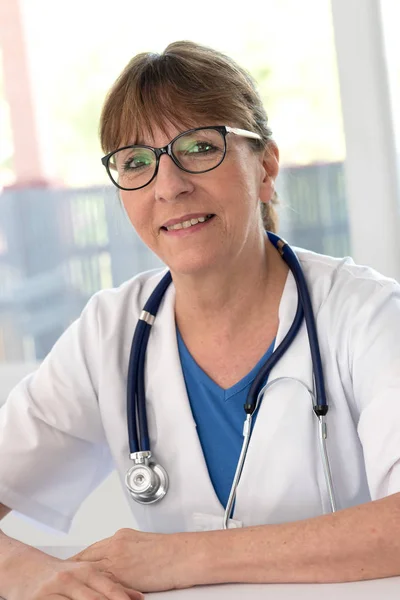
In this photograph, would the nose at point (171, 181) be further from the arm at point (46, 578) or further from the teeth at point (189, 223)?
the arm at point (46, 578)

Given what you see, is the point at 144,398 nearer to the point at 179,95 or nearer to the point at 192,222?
the point at 192,222

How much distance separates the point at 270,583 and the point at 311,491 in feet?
0.95

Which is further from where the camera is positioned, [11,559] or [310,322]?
[310,322]

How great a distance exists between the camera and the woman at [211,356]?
56.2 inches

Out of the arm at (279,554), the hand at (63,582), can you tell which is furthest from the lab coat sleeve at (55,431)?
the arm at (279,554)

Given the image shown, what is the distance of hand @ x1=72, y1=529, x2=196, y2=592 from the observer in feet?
3.88

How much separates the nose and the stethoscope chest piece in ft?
1.47

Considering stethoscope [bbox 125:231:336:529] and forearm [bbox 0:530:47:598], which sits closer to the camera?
forearm [bbox 0:530:47:598]

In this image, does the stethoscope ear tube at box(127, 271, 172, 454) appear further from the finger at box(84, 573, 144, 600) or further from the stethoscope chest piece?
the finger at box(84, 573, 144, 600)

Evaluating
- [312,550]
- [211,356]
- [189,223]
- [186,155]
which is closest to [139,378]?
[211,356]

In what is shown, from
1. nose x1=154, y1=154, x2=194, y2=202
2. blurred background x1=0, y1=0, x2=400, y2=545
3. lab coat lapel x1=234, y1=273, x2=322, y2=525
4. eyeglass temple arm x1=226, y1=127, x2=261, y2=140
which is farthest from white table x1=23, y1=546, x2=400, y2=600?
blurred background x1=0, y1=0, x2=400, y2=545

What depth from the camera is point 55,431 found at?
1649mm

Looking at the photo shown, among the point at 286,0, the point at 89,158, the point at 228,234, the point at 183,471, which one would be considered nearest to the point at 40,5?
the point at 89,158

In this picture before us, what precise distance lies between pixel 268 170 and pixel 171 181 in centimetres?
26
